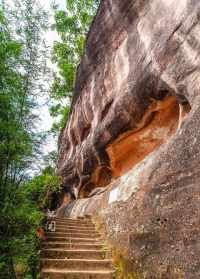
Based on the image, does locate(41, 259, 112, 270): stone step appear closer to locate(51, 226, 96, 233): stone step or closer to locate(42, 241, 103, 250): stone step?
locate(42, 241, 103, 250): stone step

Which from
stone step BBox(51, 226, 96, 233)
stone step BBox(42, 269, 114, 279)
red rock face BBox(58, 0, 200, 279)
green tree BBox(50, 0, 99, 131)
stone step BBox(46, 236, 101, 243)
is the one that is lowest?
stone step BBox(42, 269, 114, 279)

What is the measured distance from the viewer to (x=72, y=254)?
4.43 m

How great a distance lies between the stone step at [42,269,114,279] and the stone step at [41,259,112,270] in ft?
0.59

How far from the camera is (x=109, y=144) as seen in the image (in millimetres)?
7473

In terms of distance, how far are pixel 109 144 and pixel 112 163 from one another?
0.94 m

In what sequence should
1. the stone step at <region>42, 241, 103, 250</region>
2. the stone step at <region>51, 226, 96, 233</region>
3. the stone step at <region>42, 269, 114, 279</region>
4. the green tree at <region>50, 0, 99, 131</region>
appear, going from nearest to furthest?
the stone step at <region>42, 269, 114, 279</region>, the stone step at <region>42, 241, 103, 250</region>, the stone step at <region>51, 226, 96, 233</region>, the green tree at <region>50, 0, 99, 131</region>

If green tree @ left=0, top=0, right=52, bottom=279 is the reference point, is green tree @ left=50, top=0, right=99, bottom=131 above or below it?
above

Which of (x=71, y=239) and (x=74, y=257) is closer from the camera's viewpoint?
(x=74, y=257)

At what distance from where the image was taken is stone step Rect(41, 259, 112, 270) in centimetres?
400

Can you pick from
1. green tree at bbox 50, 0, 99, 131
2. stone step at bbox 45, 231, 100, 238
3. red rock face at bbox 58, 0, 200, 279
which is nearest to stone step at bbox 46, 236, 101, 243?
stone step at bbox 45, 231, 100, 238

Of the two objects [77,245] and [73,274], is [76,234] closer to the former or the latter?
[77,245]

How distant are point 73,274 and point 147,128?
385cm

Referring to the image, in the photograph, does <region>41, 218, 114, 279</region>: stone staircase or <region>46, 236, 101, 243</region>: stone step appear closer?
<region>41, 218, 114, 279</region>: stone staircase

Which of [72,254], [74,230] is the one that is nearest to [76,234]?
[74,230]
